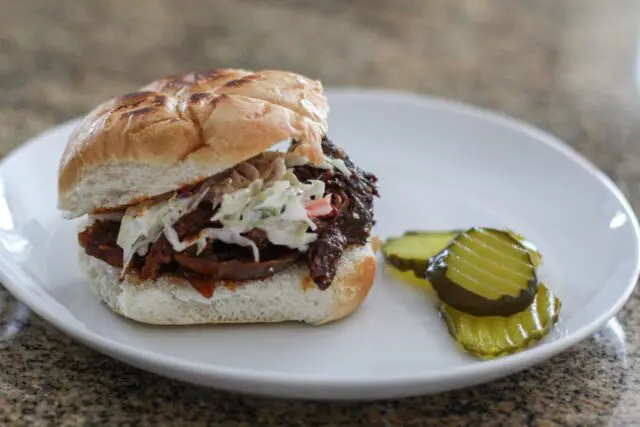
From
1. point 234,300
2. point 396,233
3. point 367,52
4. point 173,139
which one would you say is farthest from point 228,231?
point 367,52

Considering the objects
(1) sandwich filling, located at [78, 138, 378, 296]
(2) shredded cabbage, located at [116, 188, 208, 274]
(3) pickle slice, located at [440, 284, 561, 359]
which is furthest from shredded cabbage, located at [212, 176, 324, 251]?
(3) pickle slice, located at [440, 284, 561, 359]

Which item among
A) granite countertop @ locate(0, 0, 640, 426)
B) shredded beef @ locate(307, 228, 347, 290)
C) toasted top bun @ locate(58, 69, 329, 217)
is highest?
toasted top bun @ locate(58, 69, 329, 217)

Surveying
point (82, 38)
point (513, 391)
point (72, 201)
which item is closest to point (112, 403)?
point (72, 201)

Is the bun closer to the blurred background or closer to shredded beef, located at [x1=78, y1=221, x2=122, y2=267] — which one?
shredded beef, located at [x1=78, y1=221, x2=122, y2=267]

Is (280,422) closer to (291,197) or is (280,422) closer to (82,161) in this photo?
(291,197)

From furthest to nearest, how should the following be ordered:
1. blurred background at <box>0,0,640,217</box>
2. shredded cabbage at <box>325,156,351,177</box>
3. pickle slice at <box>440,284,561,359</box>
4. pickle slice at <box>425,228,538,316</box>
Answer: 1. blurred background at <box>0,0,640,217</box>
2. shredded cabbage at <box>325,156,351,177</box>
3. pickle slice at <box>425,228,538,316</box>
4. pickle slice at <box>440,284,561,359</box>
